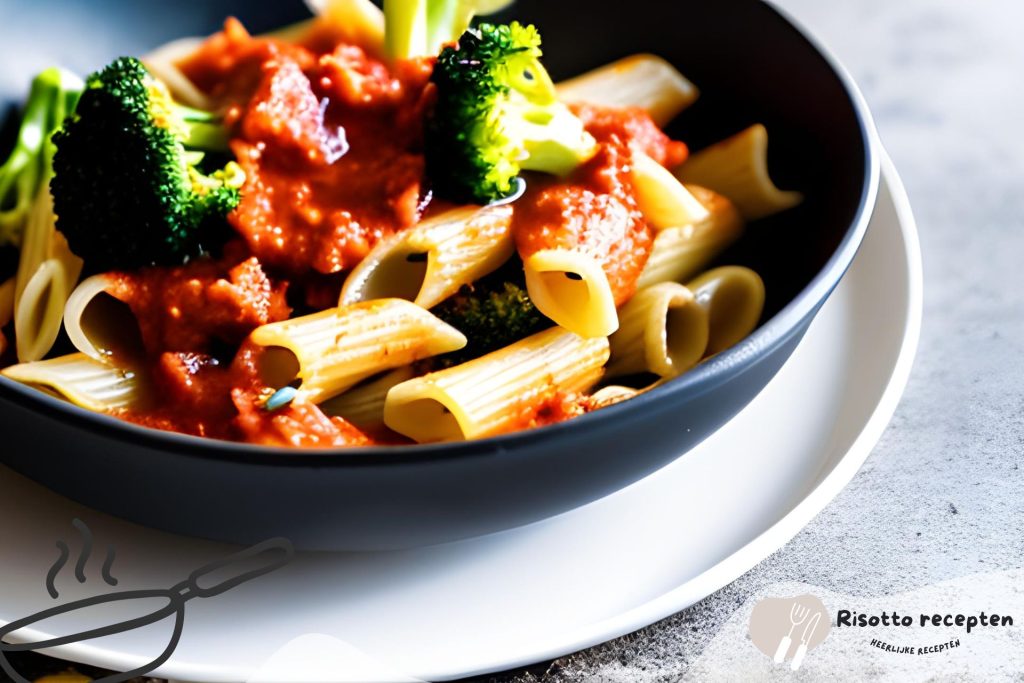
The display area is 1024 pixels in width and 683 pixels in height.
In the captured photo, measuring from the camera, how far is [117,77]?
2207 millimetres

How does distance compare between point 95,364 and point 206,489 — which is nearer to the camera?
point 206,489

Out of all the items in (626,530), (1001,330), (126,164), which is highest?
(126,164)

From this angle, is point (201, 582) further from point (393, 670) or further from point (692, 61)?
point (692, 61)

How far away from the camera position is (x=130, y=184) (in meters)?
2.19

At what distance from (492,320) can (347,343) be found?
304 mm

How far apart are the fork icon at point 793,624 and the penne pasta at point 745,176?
3.08 ft

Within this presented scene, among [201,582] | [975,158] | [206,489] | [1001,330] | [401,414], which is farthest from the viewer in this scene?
[975,158]

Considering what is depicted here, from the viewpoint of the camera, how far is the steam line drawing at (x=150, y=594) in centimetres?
176

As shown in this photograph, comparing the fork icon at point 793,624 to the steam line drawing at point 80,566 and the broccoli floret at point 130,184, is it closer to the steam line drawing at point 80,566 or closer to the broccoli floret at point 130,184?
the steam line drawing at point 80,566

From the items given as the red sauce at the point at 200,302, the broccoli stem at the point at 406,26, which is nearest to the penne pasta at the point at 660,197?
the broccoli stem at the point at 406,26

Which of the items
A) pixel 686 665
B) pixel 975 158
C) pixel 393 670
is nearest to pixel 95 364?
pixel 393 670

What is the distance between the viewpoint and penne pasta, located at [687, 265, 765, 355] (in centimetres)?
244

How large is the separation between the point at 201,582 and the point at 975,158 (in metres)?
2.66

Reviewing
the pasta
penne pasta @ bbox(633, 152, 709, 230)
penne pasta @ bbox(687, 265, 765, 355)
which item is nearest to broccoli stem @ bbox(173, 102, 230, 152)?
the pasta
